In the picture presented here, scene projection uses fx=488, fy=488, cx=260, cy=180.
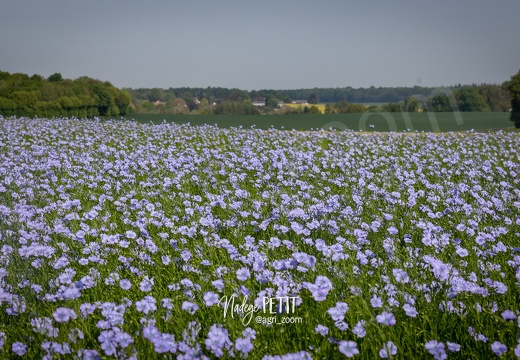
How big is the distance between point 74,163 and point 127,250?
5.30 metres

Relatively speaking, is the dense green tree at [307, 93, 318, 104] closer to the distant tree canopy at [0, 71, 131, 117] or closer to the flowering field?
the distant tree canopy at [0, 71, 131, 117]

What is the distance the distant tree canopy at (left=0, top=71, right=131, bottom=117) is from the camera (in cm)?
2955

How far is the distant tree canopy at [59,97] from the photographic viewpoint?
2955 centimetres

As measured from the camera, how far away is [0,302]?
326 centimetres

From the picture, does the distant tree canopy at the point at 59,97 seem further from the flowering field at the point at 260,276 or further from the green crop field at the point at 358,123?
the flowering field at the point at 260,276

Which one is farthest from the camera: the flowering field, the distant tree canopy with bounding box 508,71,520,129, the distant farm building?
the distant farm building

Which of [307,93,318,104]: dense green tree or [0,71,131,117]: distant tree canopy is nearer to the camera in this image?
[0,71,131,117]: distant tree canopy

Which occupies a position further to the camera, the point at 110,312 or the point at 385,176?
the point at 385,176

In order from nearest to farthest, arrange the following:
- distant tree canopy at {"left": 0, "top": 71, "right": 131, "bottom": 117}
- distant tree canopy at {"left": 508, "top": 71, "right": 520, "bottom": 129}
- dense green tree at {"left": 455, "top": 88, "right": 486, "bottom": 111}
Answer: distant tree canopy at {"left": 508, "top": 71, "right": 520, "bottom": 129} → distant tree canopy at {"left": 0, "top": 71, "right": 131, "bottom": 117} → dense green tree at {"left": 455, "top": 88, "right": 486, "bottom": 111}

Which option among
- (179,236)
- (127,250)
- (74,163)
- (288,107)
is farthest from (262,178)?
(288,107)

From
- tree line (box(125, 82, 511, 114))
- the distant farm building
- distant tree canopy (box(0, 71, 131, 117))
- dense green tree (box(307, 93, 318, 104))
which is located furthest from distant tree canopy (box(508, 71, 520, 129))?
the distant farm building

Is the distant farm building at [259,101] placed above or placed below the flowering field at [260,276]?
above

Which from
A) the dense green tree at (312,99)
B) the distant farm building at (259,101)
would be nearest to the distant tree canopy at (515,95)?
the dense green tree at (312,99)

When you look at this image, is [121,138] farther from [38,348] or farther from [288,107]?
[288,107]
